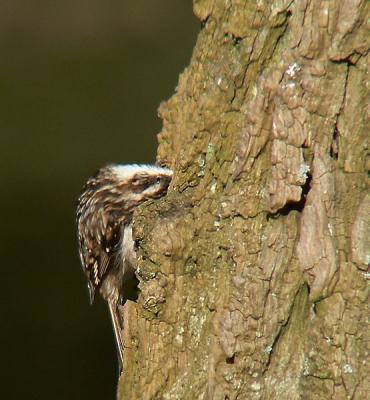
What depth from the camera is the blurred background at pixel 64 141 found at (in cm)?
404

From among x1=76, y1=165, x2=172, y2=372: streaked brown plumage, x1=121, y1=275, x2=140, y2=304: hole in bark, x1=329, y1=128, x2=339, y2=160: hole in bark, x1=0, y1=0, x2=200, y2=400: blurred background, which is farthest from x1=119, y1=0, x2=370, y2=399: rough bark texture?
x1=0, y1=0, x2=200, y2=400: blurred background

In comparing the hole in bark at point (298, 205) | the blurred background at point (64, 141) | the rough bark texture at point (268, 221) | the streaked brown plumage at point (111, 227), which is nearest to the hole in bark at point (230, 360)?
the rough bark texture at point (268, 221)

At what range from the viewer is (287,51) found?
5.46 feet

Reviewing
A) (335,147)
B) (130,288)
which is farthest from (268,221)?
(130,288)

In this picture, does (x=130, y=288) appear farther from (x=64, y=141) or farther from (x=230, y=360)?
(x=64, y=141)

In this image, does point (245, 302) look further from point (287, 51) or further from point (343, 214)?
point (287, 51)

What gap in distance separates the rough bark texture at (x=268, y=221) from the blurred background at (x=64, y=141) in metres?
2.19

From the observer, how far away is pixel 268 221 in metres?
1.77

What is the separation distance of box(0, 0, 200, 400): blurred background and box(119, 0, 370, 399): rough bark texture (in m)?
2.19

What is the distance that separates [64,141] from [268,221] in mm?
3319

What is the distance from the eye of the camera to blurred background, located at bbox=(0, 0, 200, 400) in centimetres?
404

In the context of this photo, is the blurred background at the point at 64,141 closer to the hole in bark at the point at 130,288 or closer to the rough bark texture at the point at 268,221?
the hole in bark at the point at 130,288

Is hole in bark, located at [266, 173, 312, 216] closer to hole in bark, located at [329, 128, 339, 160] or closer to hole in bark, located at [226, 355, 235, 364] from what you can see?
hole in bark, located at [329, 128, 339, 160]

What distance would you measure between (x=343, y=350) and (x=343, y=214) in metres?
0.35
